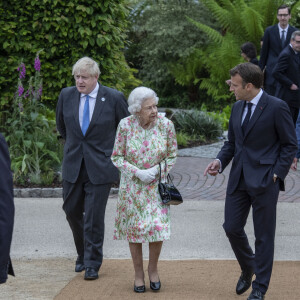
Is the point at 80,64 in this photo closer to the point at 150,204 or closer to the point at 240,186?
the point at 150,204

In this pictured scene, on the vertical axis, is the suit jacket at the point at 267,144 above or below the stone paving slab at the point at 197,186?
above

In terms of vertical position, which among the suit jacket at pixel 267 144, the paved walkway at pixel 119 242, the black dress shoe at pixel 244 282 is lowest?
the paved walkway at pixel 119 242

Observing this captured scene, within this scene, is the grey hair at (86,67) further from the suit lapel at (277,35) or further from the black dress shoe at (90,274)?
the suit lapel at (277,35)

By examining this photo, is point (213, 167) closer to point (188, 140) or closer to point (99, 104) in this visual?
point (99, 104)

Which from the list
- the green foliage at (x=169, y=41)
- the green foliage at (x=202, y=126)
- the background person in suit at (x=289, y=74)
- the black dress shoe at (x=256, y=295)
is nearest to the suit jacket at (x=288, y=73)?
the background person in suit at (x=289, y=74)

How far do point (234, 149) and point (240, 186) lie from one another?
39 centimetres

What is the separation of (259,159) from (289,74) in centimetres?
606

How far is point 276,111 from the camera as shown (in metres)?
5.26

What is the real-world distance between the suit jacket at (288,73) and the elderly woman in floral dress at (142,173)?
556 centimetres

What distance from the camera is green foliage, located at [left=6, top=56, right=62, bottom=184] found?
33.2ft

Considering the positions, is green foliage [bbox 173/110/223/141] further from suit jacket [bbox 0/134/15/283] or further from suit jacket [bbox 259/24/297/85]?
suit jacket [bbox 0/134/15/283]

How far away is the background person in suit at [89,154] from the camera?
6137 millimetres

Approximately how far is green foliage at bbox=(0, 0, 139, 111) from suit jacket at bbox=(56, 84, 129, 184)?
15.5 ft

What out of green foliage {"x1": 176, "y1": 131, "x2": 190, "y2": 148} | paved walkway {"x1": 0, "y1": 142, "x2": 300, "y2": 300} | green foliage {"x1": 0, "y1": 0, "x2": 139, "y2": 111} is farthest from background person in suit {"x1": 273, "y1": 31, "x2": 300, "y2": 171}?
green foliage {"x1": 176, "y1": 131, "x2": 190, "y2": 148}
